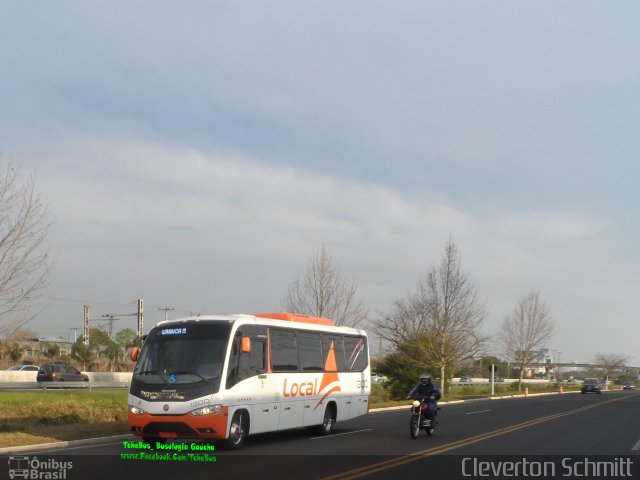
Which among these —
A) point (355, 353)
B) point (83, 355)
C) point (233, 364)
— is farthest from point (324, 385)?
point (83, 355)

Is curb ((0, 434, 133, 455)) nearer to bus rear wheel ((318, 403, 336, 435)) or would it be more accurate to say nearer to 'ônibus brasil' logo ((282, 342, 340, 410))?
'ônibus brasil' logo ((282, 342, 340, 410))

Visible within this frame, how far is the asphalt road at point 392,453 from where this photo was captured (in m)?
13.2

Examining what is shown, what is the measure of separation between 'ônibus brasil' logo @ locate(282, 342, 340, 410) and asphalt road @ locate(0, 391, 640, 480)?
1175mm

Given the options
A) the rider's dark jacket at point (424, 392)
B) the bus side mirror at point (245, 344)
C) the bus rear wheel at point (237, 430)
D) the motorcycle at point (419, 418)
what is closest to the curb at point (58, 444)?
the bus rear wheel at point (237, 430)

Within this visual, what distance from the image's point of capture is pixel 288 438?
65.8 feet

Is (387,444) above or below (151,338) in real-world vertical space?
below

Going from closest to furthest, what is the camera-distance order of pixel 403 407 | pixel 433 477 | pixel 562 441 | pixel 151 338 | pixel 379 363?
Answer: pixel 433 477 → pixel 151 338 → pixel 562 441 → pixel 403 407 → pixel 379 363

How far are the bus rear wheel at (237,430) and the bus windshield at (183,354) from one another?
1123 millimetres

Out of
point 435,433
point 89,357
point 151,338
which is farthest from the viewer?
point 89,357

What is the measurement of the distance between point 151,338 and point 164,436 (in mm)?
2498

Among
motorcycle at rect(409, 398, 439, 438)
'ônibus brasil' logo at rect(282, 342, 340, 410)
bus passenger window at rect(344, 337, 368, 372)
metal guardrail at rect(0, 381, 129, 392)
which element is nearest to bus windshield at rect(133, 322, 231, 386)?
'ônibus brasil' logo at rect(282, 342, 340, 410)

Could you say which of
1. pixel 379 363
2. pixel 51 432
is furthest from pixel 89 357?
pixel 51 432

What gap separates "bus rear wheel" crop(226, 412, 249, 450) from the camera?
16.5 metres

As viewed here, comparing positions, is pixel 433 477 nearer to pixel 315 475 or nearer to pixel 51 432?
pixel 315 475
